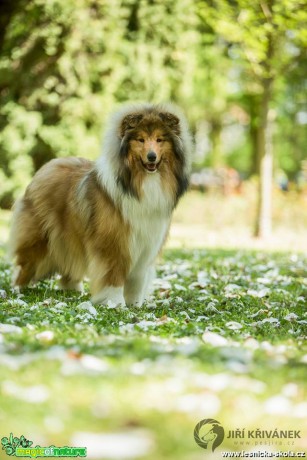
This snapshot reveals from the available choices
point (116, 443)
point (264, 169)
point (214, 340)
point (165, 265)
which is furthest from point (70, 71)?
point (116, 443)

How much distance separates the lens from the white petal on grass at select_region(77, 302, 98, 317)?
588cm

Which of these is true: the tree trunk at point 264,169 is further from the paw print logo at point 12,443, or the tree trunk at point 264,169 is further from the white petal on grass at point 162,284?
the paw print logo at point 12,443

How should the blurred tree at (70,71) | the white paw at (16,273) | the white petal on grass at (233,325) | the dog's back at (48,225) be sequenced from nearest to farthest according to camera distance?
the white petal on grass at (233,325), the dog's back at (48,225), the white paw at (16,273), the blurred tree at (70,71)

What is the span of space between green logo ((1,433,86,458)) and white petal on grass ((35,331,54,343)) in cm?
142

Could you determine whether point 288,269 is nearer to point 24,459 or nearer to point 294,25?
point 294,25

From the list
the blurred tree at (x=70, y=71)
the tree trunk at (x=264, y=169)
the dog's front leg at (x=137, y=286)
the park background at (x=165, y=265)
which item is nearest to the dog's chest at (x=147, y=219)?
the dog's front leg at (x=137, y=286)

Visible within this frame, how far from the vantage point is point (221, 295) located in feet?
24.7

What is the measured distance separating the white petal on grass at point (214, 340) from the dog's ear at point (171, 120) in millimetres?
2261

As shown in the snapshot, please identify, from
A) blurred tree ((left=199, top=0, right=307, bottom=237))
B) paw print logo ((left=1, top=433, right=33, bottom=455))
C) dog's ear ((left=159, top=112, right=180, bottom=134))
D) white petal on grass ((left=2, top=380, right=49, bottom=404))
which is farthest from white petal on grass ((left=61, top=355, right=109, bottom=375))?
blurred tree ((left=199, top=0, right=307, bottom=237))

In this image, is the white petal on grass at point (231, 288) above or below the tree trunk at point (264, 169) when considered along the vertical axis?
below

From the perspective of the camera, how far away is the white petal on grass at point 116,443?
2799mm

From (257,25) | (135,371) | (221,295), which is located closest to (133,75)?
(257,25)

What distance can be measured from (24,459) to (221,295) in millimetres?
4705

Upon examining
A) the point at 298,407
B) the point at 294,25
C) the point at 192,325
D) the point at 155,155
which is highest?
the point at 294,25
